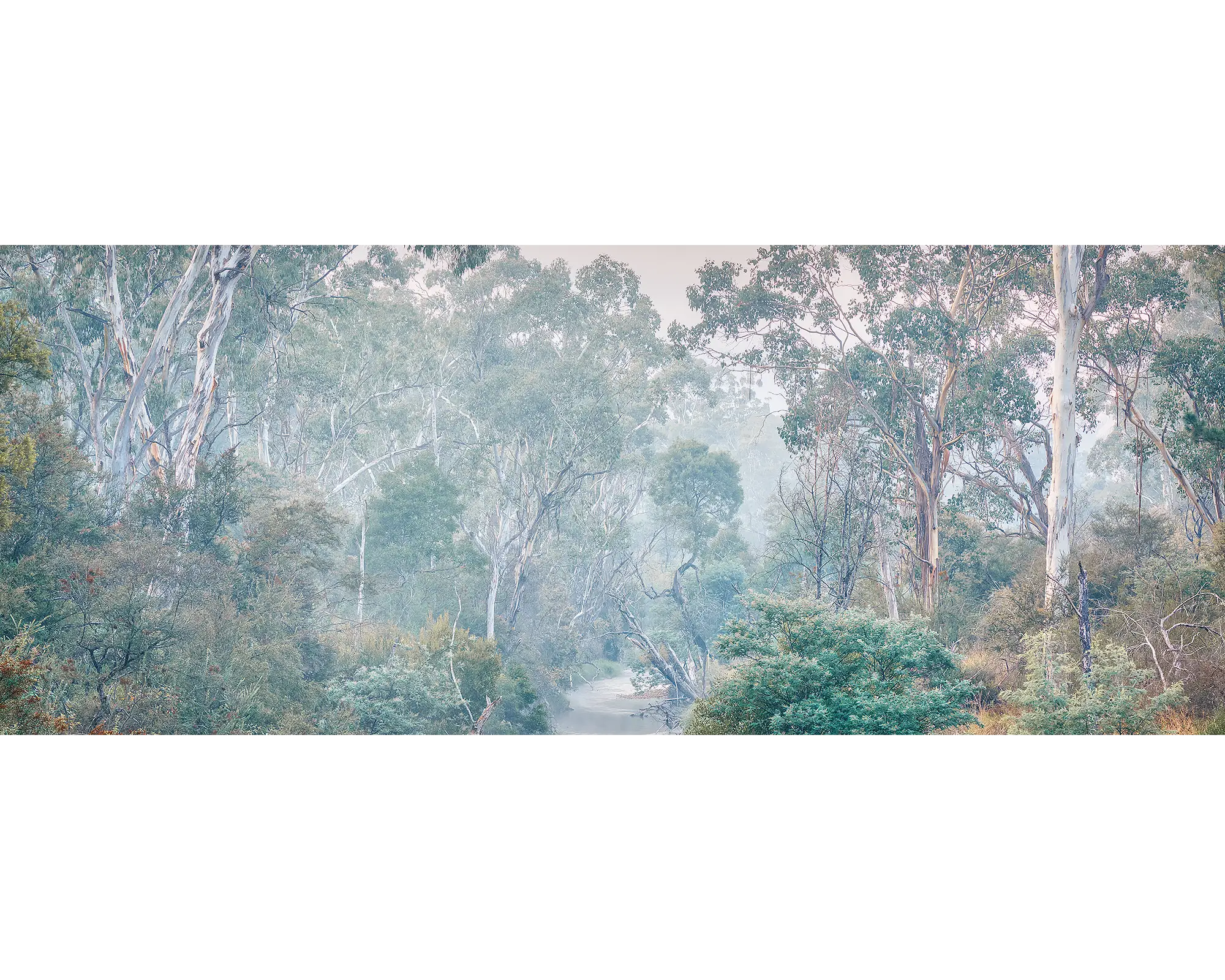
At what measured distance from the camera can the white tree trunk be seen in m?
6.89

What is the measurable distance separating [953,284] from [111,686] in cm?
693

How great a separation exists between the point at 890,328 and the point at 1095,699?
312cm

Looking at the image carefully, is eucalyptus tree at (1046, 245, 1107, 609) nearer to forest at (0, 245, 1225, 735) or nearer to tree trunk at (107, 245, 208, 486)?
forest at (0, 245, 1225, 735)

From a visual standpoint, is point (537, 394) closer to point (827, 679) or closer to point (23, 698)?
point (827, 679)

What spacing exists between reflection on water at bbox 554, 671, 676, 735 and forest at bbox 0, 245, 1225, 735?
3cm

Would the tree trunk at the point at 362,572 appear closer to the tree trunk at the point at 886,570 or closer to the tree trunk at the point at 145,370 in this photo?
the tree trunk at the point at 145,370

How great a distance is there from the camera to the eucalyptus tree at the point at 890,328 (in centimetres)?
691

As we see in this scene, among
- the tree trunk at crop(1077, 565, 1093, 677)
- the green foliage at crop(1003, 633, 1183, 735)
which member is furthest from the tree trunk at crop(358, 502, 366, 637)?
the tree trunk at crop(1077, 565, 1093, 677)

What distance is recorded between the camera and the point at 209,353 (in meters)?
7.50

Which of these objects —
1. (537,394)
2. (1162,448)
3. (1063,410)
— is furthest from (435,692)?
(1162,448)
